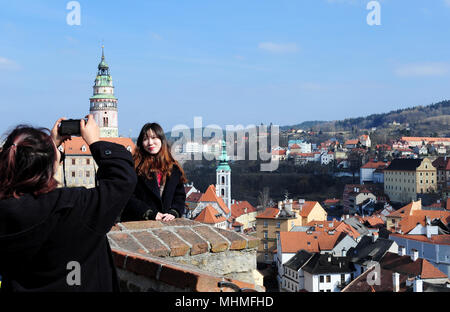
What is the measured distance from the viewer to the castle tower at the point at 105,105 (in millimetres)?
60688

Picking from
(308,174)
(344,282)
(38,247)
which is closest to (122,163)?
(38,247)

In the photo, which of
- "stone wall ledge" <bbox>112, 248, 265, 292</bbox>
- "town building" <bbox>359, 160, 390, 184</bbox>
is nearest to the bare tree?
"town building" <bbox>359, 160, 390, 184</bbox>

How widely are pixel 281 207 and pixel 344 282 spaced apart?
13962 millimetres

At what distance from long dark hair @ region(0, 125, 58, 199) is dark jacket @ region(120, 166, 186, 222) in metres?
1.69

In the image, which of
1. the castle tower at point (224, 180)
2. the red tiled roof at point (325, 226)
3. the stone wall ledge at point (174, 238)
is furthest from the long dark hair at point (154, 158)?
the castle tower at point (224, 180)

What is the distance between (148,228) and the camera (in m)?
3.09

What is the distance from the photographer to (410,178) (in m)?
59.0

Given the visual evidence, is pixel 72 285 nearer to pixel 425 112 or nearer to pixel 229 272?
pixel 229 272

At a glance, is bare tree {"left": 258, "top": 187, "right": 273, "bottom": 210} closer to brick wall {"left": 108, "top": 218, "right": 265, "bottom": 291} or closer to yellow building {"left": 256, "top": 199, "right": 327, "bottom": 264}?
yellow building {"left": 256, "top": 199, "right": 327, "bottom": 264}

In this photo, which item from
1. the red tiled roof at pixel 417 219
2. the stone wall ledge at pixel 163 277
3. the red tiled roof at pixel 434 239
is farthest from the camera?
the red tiled roof at pixel 417 219

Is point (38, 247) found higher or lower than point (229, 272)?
higher

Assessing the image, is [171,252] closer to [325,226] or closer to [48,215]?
[48,215]

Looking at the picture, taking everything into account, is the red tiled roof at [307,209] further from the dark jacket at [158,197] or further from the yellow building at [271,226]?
the dark jacket at [158,197]

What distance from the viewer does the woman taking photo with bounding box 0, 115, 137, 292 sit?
5.23 feet
